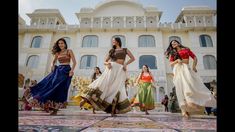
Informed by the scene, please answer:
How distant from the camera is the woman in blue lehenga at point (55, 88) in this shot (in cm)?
356

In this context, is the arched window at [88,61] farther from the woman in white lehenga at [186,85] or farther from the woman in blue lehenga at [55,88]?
the woman in white lehenga at [186,85]

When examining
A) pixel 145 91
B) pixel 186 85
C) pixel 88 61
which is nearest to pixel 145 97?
pixel 145 91

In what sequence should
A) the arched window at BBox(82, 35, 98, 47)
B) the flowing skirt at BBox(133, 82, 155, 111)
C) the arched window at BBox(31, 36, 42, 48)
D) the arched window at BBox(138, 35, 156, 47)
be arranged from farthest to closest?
the arched window at BBox(31, 36, 42, 48), the arched window at BBox(82, 35, 98, 47), the arched window at BBox(138, 35, 156, 47), the flowing skirt at BBox(133, 82, 155, 111)

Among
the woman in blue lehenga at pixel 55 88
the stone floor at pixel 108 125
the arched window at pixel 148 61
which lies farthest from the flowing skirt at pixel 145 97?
the arched window at pixel 148 61

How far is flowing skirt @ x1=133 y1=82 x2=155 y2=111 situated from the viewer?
603cm

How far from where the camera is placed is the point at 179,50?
13.4 ft

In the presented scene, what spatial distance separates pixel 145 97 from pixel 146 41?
647 inches

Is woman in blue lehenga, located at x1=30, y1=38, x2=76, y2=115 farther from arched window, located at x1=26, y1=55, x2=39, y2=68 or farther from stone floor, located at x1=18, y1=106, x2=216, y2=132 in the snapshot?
arched window, located at x1=26, y1=55, x2=39, y2=68

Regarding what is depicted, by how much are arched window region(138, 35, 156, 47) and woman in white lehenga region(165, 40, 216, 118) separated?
17.8 meters

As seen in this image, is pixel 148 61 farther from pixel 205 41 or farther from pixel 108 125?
pixel 108 125

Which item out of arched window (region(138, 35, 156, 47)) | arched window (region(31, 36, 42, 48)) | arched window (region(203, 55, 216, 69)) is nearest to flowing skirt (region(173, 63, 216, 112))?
arched window (region(138, 35, 156, 47))

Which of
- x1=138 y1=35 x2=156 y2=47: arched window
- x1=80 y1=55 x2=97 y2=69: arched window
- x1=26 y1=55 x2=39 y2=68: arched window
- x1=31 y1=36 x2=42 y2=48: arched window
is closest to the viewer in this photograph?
x1=80 y1=55 x2=97 y2=69: arched window

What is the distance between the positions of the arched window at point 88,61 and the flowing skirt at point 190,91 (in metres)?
17.5

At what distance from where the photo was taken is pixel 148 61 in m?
20.9
